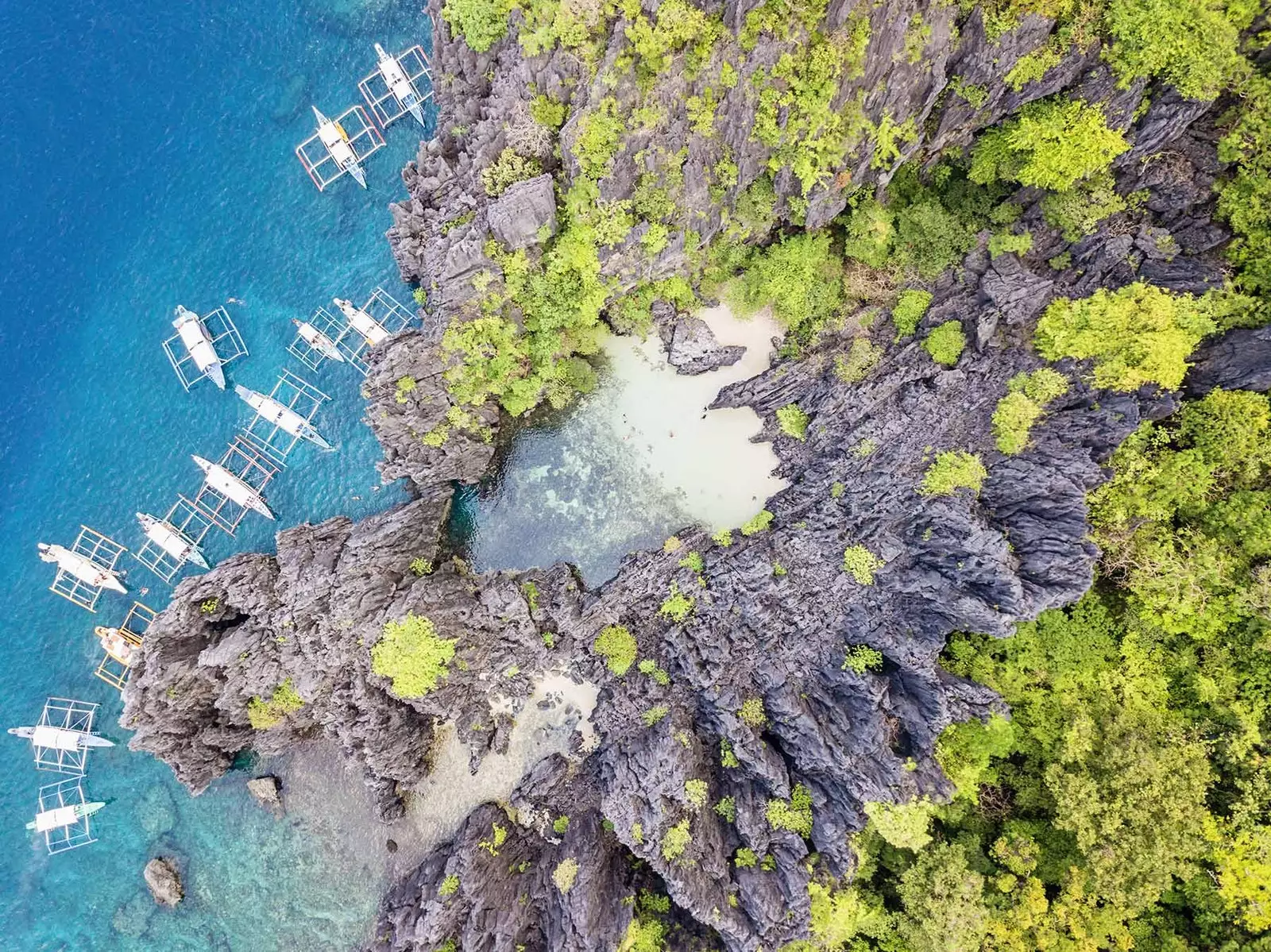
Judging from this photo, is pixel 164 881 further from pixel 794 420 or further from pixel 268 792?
pixel 794 420

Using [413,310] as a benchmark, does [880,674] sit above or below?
below

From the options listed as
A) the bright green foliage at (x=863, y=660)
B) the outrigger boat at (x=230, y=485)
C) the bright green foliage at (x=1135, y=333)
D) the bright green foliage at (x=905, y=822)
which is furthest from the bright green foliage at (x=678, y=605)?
the outrigger boat at (x=230, y=485)

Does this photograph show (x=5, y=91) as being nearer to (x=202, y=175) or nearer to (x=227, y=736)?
(x=202, y=175)

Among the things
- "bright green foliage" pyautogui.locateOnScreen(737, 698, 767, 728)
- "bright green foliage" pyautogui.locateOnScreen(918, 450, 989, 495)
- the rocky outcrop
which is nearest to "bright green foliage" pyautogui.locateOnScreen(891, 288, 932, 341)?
"bright green foliage" pyautogui.locateOnScreen(918, 450, 989, 495)

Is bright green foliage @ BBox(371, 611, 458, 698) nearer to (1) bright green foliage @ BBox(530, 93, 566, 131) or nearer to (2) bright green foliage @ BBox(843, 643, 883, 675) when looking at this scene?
(2) bright green foliage @ BBox(843, 643, 883, 675)

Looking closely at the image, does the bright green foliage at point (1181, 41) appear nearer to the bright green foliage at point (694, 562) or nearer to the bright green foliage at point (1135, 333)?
the bright green foliage at point (1135, 333)

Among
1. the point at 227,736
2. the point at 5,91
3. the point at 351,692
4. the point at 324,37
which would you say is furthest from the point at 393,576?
the point at 5,91
